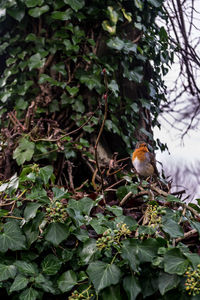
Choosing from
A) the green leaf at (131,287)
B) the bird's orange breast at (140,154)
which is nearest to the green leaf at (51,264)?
the green leaf at (131,287)

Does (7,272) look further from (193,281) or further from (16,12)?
(16,12)

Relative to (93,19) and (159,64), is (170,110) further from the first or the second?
(93,19)

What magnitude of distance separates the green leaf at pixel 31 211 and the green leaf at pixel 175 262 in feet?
1.42

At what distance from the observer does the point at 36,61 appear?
7.12 ft

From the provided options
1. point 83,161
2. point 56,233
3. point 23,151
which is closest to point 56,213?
point 56,233

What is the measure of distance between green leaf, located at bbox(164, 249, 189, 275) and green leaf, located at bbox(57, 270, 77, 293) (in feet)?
1.00

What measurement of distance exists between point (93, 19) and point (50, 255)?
166cm

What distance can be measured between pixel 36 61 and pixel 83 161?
2.33 ft

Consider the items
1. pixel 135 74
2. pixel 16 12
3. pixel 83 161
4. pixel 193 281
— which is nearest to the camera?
pixel 193 281

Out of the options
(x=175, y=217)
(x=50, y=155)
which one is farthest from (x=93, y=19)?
(x=175, y=217)

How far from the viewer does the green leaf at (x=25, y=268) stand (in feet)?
3.43

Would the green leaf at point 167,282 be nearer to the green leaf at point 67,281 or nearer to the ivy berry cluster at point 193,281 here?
the ivy berry cluster at point 193,281

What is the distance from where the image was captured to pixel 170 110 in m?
3.62

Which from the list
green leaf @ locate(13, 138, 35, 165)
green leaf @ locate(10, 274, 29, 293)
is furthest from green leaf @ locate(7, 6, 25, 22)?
green leaf @ locate(10, 274, 29, 293)
